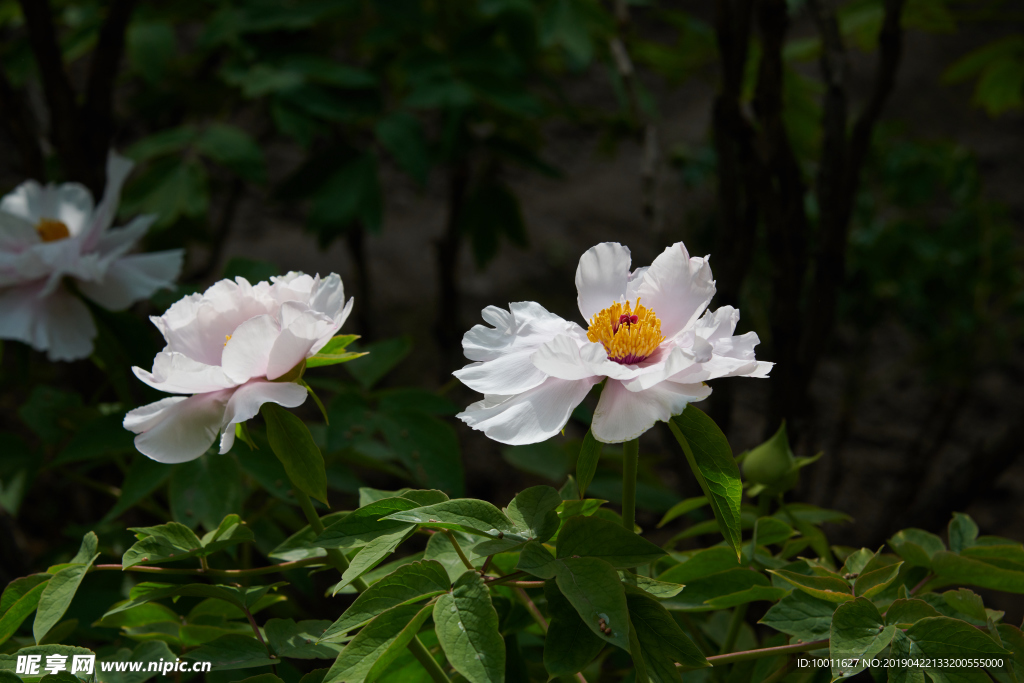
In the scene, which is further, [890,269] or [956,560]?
[890,269]

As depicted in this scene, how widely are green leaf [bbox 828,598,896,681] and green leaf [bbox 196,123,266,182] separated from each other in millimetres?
1029

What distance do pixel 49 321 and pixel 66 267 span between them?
59 mm

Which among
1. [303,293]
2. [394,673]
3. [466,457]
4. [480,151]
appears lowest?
[466,457]

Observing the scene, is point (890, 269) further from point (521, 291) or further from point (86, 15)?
point (86, 15)

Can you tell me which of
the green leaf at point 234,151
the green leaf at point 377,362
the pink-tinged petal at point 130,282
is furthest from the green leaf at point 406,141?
the pink-tinged petal at point 130,282

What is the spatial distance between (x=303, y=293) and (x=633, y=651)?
280 mm

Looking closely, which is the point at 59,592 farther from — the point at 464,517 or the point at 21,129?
the point at 21,129

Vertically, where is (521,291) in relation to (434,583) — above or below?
below

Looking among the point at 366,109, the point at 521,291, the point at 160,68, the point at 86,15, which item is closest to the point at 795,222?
the point at 366,109

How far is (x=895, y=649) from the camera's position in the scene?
42cm

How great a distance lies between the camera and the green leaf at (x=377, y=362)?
814 mm

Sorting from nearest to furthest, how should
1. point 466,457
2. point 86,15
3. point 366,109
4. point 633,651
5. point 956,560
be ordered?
1. point 633,651
2. point 956,560
3. point 366,109
4. point 86,15
5. point 466,457

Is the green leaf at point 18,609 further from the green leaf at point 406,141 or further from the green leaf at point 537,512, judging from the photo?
the green leaf at point 406,141

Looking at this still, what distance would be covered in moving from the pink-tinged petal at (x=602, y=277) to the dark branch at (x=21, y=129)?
874 millimetres
